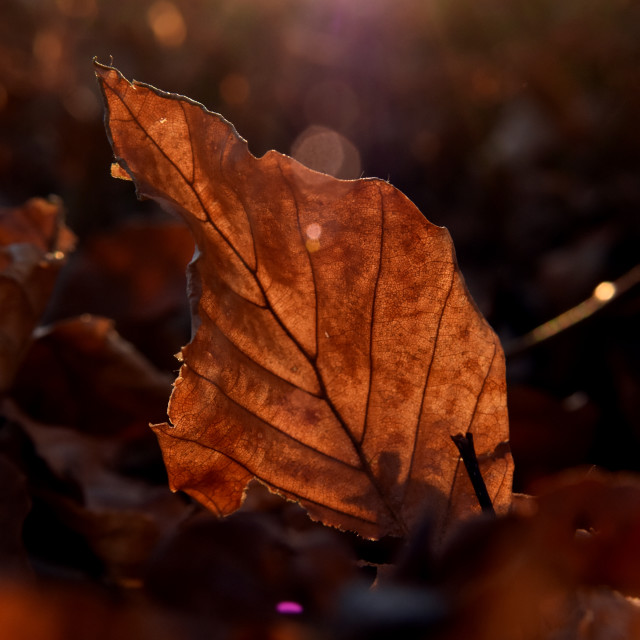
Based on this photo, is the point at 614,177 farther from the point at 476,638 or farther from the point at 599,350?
the point at 476,638

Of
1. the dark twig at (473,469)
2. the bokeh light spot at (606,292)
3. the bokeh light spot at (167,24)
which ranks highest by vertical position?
the bokeh light spot at (167,24)

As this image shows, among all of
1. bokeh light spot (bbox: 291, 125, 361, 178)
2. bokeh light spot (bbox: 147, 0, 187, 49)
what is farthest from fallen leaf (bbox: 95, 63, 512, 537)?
bokeh light spot (bbox: 147, 0, 187, 49)

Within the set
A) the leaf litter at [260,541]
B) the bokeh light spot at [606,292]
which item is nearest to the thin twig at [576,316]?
the bokeh light spot at [606,292]

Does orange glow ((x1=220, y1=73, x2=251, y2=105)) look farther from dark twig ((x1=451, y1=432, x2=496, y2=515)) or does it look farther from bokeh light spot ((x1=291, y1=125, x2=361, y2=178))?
dark twig ((x1=451, y1=432, x2=496, y2=515))

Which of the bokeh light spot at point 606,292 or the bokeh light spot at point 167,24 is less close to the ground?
the bokeh light spot at point 167,24

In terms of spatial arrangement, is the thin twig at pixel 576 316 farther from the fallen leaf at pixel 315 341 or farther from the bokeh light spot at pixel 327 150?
the bokeh light spot at pixel 327 150

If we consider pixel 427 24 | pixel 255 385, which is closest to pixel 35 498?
pixel 255 385

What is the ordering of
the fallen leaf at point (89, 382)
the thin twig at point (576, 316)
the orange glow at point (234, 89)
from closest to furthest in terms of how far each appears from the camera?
1. the fallen leaf at point (89, 382)
2. the thin twig at point (576, 316)
3. the orange glow at point (234, 89)

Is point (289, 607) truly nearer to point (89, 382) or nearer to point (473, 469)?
point (473, 469)

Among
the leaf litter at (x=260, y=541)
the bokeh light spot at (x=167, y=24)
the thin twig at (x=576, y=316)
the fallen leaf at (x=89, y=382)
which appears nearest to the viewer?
the leaf litter at (x=260, y=541)

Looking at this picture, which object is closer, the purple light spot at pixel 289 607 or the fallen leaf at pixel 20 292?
the purple light spot at pixel 289 607
